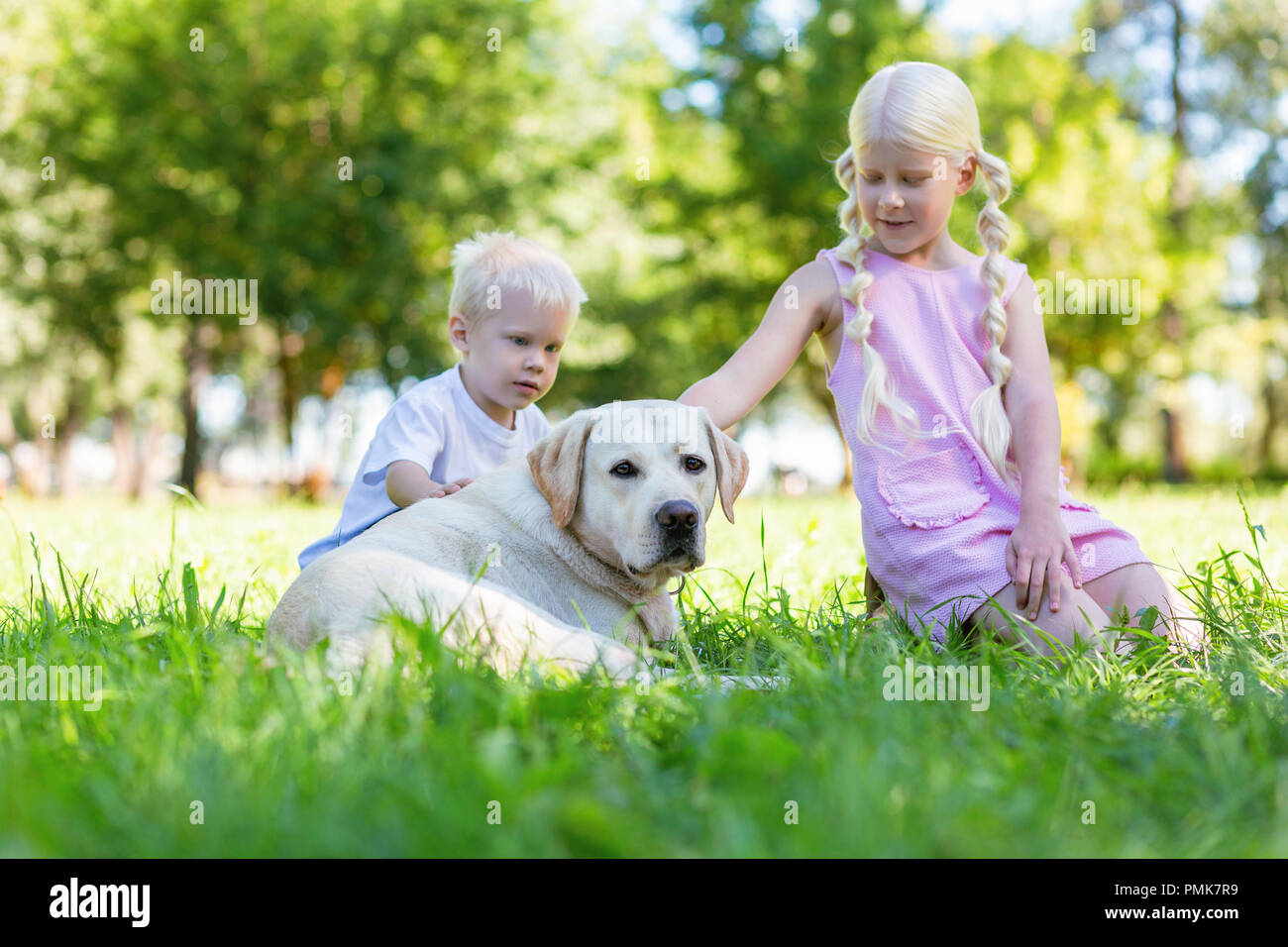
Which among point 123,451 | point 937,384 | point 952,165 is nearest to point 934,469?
point 937,384

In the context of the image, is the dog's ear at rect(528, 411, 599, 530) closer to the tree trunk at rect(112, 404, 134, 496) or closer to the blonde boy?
the blonde boy

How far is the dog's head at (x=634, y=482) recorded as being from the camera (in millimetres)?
3615

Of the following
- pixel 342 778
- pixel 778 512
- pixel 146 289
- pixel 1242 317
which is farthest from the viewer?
pixel 1242 317

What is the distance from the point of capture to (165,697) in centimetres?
262

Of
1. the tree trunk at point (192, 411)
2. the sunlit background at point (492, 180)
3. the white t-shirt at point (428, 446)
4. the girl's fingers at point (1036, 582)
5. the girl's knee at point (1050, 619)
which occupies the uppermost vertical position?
the sunlit background at point (492, 180)

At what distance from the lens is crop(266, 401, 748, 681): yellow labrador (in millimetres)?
3273

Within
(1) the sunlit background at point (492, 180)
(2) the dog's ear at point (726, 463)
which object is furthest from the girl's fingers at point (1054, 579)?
(1) the sunlit background at point (492, 180)

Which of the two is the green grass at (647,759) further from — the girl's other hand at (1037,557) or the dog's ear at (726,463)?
the dog's ear at (726,463)

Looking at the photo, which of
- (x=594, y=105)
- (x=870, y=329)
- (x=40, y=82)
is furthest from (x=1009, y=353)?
(x=40, y=82)

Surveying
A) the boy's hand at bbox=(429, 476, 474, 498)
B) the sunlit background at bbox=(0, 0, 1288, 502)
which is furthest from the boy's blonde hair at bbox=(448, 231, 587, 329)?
the sunlit background at bbox=(0, 0, 1288, 502)

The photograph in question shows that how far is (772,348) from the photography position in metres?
4.30

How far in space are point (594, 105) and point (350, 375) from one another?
25.6 feet

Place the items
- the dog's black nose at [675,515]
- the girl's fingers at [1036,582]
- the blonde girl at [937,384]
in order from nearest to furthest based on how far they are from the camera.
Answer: the dog's black nose at [675,515], the girl's fingers at [1036,582], the blonde girl at [937,384]

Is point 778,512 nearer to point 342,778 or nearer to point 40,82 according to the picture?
point 342,778
